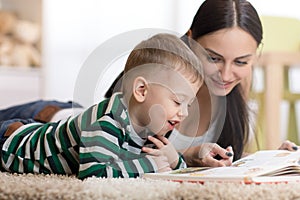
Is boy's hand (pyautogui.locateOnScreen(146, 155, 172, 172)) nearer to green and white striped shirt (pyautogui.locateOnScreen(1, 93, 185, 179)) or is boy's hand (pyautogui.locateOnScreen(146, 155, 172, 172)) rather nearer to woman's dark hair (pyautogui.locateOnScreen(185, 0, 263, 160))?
green and white striped shirt (pyautogui.locateOnScreen(1, 93, 185, 179))

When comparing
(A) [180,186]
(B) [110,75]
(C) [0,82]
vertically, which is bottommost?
(C) [0,82]

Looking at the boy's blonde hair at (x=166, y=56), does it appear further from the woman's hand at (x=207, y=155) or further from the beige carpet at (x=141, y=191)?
the beige carpet at (x=141, y=191)

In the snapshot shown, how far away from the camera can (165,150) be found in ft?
3.51

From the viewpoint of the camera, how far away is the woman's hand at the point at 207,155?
1124mm

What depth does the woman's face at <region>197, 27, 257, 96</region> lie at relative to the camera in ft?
3.87

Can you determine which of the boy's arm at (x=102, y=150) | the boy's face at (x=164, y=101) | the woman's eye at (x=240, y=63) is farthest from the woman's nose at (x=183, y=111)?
the woman's eye at (x=240, y=63)

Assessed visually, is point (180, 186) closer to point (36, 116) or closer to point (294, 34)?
point (36, 116)

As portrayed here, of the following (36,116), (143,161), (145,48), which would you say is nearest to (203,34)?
(145,48)

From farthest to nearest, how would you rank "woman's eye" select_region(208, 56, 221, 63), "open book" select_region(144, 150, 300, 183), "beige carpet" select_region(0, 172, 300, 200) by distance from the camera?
"woman's eye" select_region(208, 56, 221, 63)
"open book" select_region(144, 150, 300, 183)
"beige carpet" select_region(0, 172, 300, 200)

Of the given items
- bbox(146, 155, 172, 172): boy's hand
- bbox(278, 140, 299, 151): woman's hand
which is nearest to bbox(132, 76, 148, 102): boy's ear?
bbox(146, 155, 172, 172): boy's hand

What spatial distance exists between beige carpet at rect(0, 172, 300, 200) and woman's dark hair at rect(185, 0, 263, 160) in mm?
359

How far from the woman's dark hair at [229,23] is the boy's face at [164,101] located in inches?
7.7

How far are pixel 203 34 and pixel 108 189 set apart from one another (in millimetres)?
483

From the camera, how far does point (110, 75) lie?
111 centimetres
